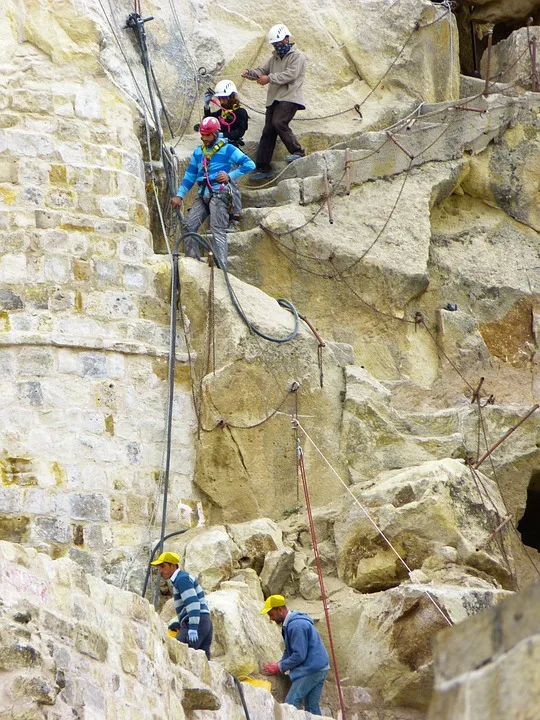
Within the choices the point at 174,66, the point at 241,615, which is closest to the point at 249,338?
the point at 241,615

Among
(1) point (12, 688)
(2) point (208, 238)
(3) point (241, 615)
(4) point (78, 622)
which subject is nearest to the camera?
(1) point (12, 688)

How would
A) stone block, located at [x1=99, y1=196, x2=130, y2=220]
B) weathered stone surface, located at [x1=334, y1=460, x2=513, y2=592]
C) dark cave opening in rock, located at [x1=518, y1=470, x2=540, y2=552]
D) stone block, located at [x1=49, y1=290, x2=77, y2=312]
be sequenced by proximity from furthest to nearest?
1. dark cave opening in rock, located at [x1=518, y1=470, x2=540, y2=552]
2. stone block, located at [x1=99, y1=196, x2=130, y2=220]
3. stone block, located at [x1=49, y1=290, x2=77, y2=312]
4. weathered stone surface, located at [x1=334, y1=460, x2=513, y2=592]

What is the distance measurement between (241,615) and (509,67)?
8.94 meters

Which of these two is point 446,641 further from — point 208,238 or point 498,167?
point 498,167

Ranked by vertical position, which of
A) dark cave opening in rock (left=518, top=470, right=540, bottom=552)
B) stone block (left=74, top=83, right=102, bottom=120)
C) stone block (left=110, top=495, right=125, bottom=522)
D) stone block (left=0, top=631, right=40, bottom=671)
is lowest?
dark cave opening in rock (left=518, top=470, right=540, bottom=552)

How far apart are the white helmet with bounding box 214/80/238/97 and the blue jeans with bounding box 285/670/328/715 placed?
7.03 meters

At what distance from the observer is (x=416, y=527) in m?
11.3

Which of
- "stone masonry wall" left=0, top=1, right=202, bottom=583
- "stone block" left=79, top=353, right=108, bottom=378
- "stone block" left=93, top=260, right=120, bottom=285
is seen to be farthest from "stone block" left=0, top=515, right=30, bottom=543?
"stone block" left=93, top=260, right=120, bottom=285

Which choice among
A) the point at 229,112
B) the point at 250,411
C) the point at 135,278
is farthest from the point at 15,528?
the point at 229,112

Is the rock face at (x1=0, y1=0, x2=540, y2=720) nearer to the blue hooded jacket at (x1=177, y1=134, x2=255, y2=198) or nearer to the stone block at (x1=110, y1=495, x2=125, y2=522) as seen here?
the stone block at (x1=110, y1=495, x2=125, y2=522)

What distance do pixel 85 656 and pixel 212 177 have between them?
23.5 ft

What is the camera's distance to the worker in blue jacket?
1347 centimetres

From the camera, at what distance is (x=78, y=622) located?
7.16 meters

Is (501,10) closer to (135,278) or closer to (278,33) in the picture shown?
(278,33)
